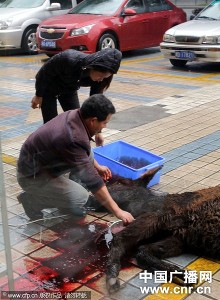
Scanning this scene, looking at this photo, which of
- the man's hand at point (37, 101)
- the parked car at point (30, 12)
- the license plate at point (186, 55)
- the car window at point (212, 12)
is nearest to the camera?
the man's hand at point (37, 101)

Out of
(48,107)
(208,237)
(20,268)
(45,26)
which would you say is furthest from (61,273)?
(45,26)

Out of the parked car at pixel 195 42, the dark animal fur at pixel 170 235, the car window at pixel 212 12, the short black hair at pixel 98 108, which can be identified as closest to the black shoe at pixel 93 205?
the dark animal fur at pixel 170 235

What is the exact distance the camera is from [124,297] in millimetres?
2926

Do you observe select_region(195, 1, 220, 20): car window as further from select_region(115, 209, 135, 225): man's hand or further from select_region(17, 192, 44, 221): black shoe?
select_region(115, 209, 135, 225): man's hand

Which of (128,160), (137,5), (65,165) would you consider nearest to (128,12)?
(137,5)

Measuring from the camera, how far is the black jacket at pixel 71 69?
3779 mm

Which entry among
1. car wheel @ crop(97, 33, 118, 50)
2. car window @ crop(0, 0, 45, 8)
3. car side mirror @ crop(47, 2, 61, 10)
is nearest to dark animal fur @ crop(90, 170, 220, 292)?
car wheel @ crop(97, 33, 118, 50)

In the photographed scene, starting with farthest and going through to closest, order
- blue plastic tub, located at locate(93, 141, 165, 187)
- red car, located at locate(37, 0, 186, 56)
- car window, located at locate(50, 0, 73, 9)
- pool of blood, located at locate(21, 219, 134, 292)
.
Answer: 1. car window, located at locate(50, 0, 73, 9)
2. red car, located at locate(37, 0, 186, 56)
3. blue plastic tub, located at locate(93, 141, 165, 187)
4. pool of blood, located at locate(21, 219, 134, 292)

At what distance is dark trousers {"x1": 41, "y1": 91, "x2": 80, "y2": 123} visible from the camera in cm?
442

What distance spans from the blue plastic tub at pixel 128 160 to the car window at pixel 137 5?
8042 millimetres

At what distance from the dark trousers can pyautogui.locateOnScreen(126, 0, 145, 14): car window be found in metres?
8.09

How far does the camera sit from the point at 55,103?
446 centimetres

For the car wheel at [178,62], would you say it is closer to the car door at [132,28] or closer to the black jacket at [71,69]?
the car door at [132,28]

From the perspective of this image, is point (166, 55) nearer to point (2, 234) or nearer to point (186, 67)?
point (186, 67)
